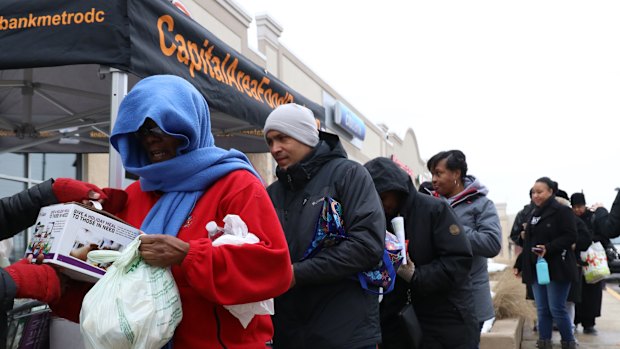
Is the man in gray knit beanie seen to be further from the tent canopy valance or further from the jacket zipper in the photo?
the jacket zipper

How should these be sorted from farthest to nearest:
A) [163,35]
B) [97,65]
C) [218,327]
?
[97,65] < [163,35] < [218,327]

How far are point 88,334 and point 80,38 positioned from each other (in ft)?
6.02

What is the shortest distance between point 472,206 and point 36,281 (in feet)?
11.9

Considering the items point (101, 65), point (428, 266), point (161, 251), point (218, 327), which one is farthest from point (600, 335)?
point (161, 251)

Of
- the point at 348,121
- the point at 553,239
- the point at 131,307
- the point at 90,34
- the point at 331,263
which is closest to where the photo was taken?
the point at 131,307

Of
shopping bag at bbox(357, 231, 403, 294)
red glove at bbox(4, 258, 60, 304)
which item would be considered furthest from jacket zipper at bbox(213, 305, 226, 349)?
shopping bag at bbox(357, 231, 403, 294)

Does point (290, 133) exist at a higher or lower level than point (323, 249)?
higher

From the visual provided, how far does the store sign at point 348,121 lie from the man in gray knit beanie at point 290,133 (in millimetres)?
20354

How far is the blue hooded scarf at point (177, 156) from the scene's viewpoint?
2150mm

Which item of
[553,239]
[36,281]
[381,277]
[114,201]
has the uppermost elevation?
[114,201]

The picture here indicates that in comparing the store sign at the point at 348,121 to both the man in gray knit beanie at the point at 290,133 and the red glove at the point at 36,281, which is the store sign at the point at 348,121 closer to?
the man in gray knit beanie at the point at 290,133

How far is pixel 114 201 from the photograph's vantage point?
2.44 meters

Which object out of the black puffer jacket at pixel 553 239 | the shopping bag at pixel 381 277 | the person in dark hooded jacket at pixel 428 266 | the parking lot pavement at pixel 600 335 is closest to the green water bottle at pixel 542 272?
the black puffer jacket at pixel 553 239

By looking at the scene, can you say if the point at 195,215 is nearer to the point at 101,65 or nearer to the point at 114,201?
the point at 114,201
